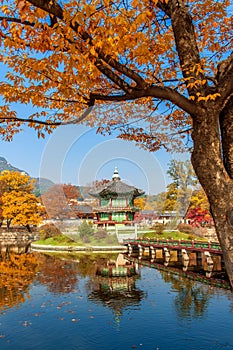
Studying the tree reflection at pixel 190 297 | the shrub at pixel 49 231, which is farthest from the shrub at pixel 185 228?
the tree reflection at pixel 190 297

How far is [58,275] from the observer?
48.1 ft

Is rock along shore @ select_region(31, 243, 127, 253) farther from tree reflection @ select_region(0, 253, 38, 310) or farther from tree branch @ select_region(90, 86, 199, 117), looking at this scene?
tree branch @ select_region(90, 86, 199, 117)

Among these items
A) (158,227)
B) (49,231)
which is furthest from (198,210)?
(49,231)

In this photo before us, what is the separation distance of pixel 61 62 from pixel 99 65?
453mm

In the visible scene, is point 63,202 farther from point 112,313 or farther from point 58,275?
point 112,313

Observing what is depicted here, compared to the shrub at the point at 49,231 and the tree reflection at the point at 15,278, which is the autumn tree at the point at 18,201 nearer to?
the shrub at the point at 49,231

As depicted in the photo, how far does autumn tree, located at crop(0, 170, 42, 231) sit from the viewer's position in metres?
35.8

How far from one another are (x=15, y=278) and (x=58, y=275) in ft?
6.29

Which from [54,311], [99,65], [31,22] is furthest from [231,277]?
[54,311]

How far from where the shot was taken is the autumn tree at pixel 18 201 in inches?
1407

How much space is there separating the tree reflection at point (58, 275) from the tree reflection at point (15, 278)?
50cm

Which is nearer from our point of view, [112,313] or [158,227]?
[112,313]

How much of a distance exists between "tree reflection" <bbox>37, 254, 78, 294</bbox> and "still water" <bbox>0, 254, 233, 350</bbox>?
0.04 m

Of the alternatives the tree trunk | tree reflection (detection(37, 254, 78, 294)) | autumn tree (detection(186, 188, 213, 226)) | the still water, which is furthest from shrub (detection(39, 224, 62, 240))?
the tree trunk
